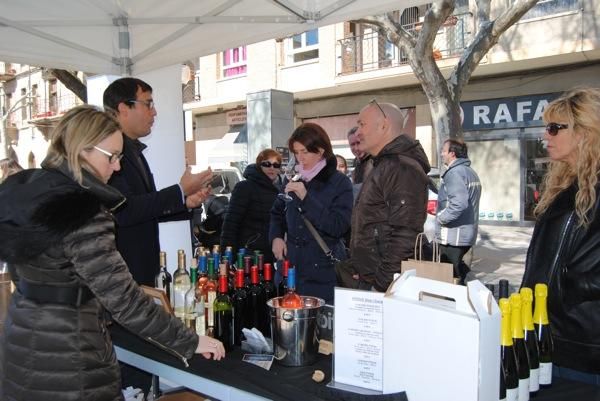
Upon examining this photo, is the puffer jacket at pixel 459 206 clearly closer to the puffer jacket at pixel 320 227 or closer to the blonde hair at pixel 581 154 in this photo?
the puffer jacket at pixel 320 227

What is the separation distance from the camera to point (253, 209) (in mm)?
3859

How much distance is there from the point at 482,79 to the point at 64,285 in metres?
12.1

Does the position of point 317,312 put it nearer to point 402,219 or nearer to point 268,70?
point 402,219

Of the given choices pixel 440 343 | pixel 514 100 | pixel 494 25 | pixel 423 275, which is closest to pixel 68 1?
pixel 423 275

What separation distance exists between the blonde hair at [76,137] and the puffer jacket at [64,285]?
35 millimetres

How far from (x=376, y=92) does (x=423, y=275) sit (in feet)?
42.3

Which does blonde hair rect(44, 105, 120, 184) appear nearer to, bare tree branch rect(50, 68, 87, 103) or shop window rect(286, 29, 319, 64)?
bare tree branch rect(50, 68, 87, 103)

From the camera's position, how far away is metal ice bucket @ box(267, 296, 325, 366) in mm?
1735

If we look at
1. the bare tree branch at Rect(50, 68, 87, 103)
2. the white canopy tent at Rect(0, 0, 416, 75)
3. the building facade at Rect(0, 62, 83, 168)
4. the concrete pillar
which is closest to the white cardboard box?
the white canopy tent at Rect(0, 0, 416, 75)

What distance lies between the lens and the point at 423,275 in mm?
1564

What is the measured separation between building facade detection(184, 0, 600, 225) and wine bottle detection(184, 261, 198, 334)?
760 centimetres

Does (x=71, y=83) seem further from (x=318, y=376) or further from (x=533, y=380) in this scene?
(x=533, y=380)

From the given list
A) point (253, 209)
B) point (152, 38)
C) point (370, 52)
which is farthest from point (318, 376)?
point (370, 52)

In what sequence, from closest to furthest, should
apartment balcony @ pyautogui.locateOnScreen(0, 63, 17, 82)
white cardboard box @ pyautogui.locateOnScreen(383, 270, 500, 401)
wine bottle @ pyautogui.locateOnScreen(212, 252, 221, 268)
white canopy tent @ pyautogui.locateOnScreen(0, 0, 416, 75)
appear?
white cardboard box @ pyautogui.locateOnScreen(383, 270, 500, 401) → wine bottle @ pyautogui.locateOnScreen(212, 252, 221, 268) → white canopy tent @ pyautogui.locateOnScreen(0, 0, 416, 75) → apartment balcony @ pyautogui.locateOnScreen(0, 63, 17, 82)
